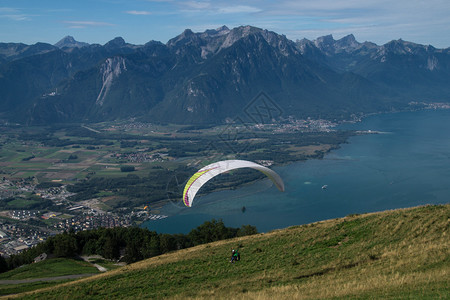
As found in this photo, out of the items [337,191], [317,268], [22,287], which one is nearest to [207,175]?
[317,268]

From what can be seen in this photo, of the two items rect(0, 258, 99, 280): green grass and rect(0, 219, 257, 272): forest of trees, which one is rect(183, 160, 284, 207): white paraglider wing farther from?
rect(0, 258, 99, 280): green grass

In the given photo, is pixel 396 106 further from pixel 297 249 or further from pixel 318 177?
pixel 297 249

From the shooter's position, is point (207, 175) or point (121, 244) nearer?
point (207, 175)

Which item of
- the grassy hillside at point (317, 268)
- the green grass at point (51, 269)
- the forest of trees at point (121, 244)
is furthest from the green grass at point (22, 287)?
the forest of trees at point (121, 244)

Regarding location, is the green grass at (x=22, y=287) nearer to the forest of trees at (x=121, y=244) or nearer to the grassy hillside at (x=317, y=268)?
the grassy hillside at (x=317, y=268)

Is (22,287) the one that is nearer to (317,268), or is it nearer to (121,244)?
(121,244)

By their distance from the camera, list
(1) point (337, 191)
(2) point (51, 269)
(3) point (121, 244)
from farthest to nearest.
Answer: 1. (1) point (337, 191)
2. (3) point (121, 244)
3. (2) point (51, 269)

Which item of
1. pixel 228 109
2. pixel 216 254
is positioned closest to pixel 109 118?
pixel 228 109
